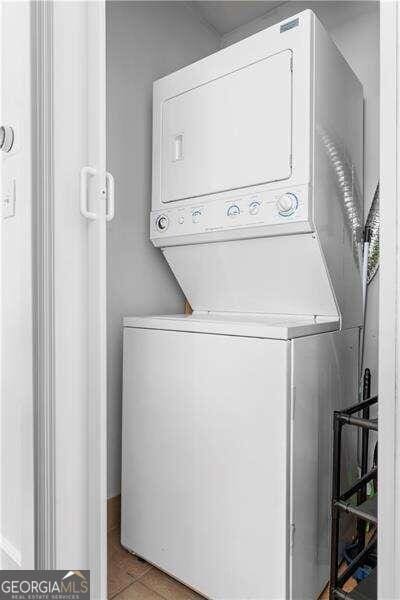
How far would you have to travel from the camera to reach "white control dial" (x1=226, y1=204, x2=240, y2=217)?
1.74 metres

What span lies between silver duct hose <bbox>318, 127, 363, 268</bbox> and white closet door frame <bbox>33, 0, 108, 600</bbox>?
91 cm

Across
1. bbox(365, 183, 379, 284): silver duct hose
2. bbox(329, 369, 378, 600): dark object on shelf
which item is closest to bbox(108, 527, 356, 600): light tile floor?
bbox(329, 369, 378, 600): dark object on shelf

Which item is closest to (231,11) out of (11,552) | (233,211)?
(233,211)

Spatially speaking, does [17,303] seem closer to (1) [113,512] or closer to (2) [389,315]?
(2) [389,315]

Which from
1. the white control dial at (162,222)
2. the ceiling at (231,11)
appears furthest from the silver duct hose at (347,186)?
the ceiling at (231,11)

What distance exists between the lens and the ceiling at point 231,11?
2361mm

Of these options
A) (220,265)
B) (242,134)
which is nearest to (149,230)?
(220,265)

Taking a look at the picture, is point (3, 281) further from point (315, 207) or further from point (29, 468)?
point (315, 207)

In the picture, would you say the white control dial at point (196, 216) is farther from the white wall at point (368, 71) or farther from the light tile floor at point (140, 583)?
the light tile floor at point (140, 583)

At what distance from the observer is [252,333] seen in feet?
4.84

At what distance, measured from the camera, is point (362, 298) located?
6.82 ft

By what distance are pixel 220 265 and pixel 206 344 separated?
48 centimetres

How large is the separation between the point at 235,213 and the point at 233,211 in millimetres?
14

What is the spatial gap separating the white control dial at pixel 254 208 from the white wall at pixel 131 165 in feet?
2.22
